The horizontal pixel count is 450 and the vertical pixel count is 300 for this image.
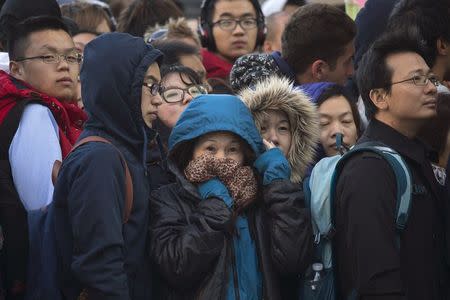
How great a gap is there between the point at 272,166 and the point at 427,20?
1550 mm

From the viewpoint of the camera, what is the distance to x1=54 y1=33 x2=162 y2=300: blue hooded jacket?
4.94 m

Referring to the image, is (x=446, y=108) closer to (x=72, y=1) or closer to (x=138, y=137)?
(x=138, y=137)

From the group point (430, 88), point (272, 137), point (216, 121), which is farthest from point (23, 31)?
point (430, 88)

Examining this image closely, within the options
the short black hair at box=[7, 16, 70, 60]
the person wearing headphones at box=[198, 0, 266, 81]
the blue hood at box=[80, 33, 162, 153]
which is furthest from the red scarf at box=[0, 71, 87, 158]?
the person wearing headphones at box=[198, 0, 266, 81]

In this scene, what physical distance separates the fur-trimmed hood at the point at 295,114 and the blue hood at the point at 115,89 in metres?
0.69

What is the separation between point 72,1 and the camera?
9.21 m

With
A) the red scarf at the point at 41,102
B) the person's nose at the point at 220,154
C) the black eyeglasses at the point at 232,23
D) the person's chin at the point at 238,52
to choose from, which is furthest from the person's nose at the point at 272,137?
the black eyeglasses at the point at 232,23

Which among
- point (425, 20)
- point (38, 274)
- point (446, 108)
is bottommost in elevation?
point (38, 274)

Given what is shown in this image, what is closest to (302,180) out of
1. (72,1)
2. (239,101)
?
(239,101)

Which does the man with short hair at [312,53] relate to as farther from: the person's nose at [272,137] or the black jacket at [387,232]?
the black jacket at [387,232]

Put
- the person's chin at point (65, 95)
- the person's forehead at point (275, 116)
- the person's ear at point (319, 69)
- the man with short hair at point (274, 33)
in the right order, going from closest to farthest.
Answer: the person's forehead at point (275, 116) < the person's chin at point (65, 95) < the person's ear at point (319, 69) < the man with short hair at point (274, 33)

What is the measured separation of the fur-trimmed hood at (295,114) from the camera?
227 inches

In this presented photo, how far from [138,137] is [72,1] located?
4073mm

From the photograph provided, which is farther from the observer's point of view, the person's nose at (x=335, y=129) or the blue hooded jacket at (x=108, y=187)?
the person's nose at (x=335, y=129)
